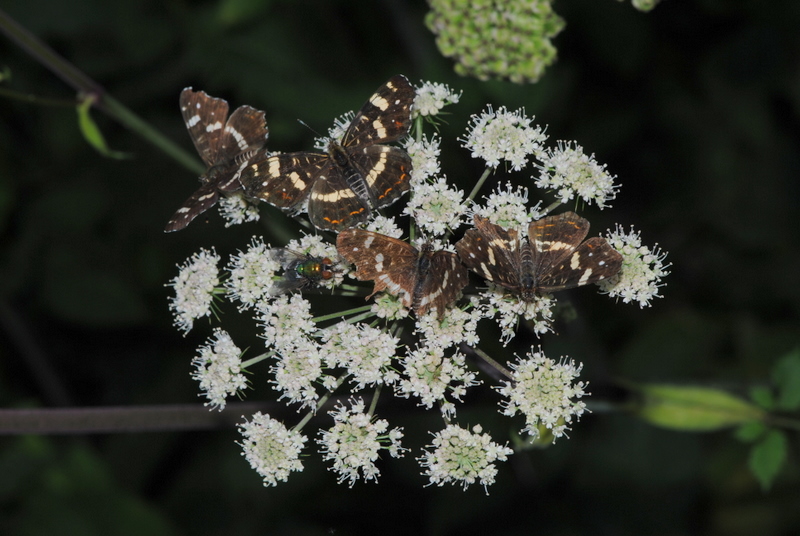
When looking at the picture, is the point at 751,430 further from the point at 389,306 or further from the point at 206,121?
the point at 206,121

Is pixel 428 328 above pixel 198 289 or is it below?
above

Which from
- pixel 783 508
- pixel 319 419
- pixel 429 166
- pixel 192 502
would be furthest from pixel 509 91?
pixel 192 502

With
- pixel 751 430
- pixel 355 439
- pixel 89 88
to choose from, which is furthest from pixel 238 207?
pixel 751 430

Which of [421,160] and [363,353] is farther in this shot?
[421,160]

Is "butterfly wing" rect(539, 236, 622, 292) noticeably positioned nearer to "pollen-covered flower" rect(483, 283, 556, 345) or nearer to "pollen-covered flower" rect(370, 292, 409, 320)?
"pollen-covered flower" rect(483, 283, 556, 345)

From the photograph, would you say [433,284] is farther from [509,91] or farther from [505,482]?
[505,482]

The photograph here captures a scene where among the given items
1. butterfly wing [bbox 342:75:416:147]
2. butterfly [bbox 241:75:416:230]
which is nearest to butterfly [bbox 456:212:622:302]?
butterfly [bbox 241:75:416:230]

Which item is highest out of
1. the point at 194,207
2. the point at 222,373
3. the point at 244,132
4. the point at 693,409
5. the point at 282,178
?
the point at 693,409

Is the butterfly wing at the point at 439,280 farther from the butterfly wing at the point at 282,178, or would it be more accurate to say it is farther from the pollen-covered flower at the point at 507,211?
the butterfly wing at the point at 282,178
